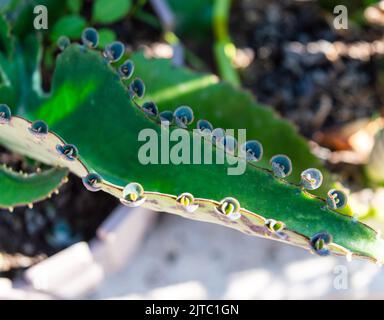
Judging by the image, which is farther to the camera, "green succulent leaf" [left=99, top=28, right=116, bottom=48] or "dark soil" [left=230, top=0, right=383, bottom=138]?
"dark soil" [left=230, top=0, right=383, bottom=138]

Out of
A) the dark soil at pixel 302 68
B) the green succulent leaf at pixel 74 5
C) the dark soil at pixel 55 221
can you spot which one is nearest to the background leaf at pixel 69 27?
the green succulent leaf at pixel 74 5

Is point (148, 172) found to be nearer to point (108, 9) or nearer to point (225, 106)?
point (225, 106)

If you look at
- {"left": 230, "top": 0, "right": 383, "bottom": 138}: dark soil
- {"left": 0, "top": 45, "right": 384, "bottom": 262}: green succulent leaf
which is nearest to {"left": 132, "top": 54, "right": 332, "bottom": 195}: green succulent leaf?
{"left": 0, "top": 45, "right": 384, "bottom": 262}: green succulent leaf

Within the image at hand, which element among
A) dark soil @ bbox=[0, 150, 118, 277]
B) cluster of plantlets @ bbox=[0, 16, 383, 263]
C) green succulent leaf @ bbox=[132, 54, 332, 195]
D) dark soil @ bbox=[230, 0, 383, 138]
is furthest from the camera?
dark soil @ bbox=[230, 0, 383, 138]

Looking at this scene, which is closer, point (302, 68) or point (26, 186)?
point (26, 186)

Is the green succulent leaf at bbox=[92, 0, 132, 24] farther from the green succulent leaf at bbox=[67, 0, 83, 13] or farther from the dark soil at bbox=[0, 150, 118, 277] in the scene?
the dark soil at bbox=[0, 150, 118, 277]

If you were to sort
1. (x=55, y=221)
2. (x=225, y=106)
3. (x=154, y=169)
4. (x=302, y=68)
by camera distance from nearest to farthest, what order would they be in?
(x=154, y=169)
(x=225, y=106)
(x=55, y=221)
(x=302, y=68)

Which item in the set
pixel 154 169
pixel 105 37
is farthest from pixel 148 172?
pixel 105 37

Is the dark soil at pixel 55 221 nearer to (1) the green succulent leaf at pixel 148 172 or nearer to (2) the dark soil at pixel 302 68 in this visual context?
(1) the green succulent leaf at pixel 148 172
